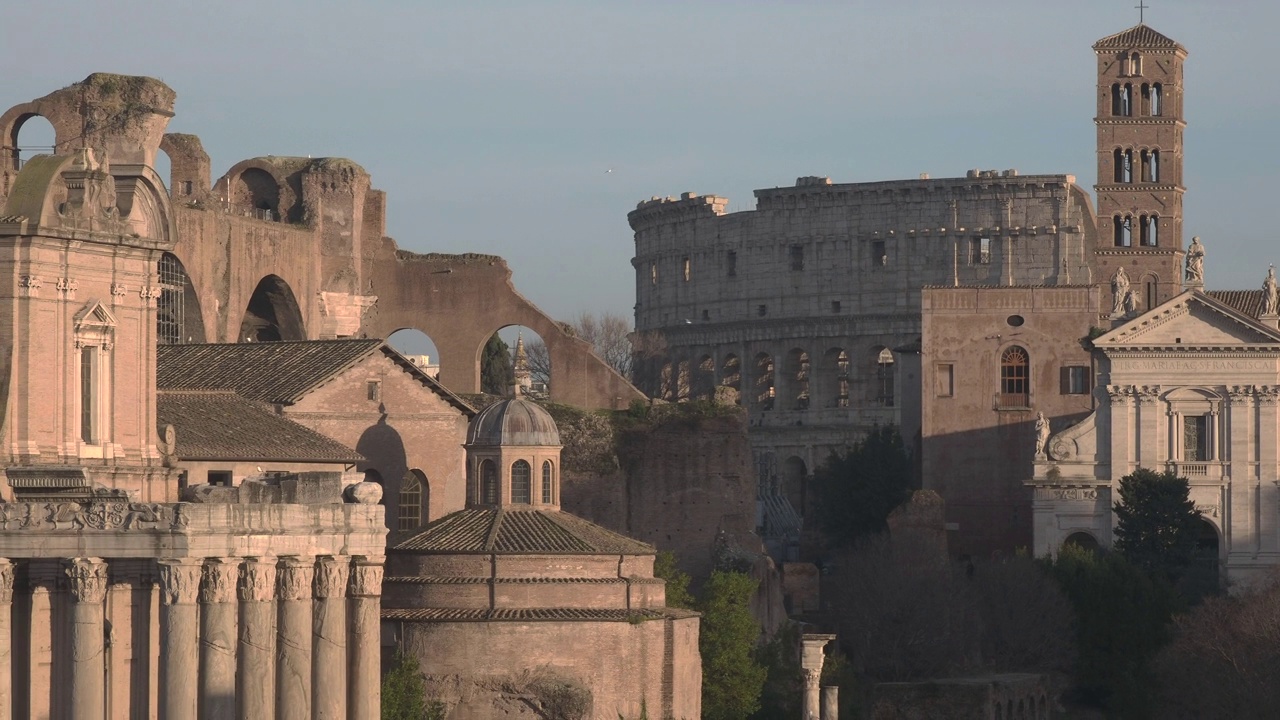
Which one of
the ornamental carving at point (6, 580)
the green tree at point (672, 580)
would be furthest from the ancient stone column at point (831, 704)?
the ornamental carving at point (6, 580)

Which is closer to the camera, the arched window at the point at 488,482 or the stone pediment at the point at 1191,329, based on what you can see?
the arched window at the point at 488,482

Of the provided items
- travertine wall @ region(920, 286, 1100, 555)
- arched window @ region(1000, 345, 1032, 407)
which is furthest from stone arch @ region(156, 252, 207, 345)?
arched window @ region(1000, 345, 1032, 407)

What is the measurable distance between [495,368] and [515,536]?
26316mm

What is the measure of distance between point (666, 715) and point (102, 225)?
14225 mm

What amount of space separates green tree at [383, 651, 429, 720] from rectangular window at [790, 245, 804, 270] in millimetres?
75285

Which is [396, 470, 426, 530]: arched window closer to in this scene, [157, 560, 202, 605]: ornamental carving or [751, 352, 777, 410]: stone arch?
[157, 560, 202, 605]: ornamental carving

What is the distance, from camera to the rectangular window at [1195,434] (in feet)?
280

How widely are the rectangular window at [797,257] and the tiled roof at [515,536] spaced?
7000 centimetres

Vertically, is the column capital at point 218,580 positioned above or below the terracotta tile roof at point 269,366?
below

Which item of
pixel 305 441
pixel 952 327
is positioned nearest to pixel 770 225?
pixel 952 327

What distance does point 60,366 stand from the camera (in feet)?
168

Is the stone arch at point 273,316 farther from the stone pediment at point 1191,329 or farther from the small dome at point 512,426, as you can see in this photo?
the stone pediment at point 1191,329

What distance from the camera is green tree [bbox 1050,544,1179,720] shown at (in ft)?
242

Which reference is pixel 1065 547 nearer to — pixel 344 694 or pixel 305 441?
pixel 305 441
